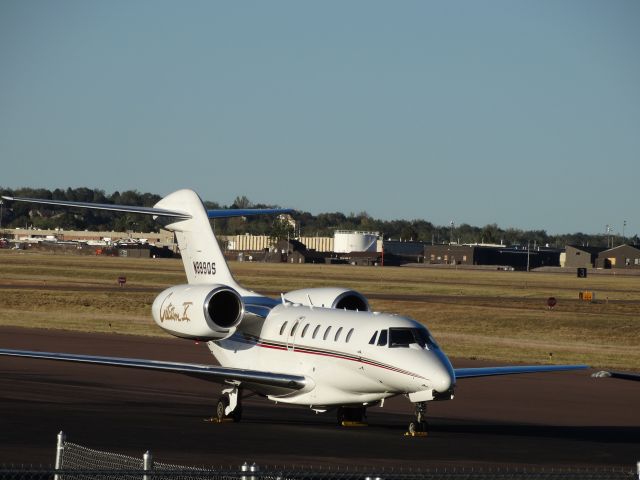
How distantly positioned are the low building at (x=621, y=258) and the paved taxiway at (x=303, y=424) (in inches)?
5519

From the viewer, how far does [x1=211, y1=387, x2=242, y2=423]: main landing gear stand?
24188mm

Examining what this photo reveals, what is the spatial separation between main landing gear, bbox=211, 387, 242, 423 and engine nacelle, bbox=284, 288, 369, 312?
294cm

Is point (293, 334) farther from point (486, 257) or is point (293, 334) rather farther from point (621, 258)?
point (486, 257)

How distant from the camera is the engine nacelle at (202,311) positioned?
2506 cm

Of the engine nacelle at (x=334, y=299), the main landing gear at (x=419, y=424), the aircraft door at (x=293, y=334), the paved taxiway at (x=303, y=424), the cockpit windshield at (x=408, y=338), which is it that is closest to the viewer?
the paved taxiway at (x=303, y=424)

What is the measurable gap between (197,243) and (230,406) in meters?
5.12

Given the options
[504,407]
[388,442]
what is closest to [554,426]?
[504,407]

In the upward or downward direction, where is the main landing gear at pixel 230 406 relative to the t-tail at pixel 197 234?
downward

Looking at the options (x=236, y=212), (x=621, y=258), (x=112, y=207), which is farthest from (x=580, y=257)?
(x=112, y=207)

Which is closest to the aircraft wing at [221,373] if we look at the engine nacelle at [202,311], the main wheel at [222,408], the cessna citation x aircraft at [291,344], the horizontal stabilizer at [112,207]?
the cessna citation x aircraft at [291,344]

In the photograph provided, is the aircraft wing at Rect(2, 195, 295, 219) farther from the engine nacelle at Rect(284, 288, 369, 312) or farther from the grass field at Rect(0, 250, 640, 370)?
the grass field at Rect(0, 250, 640, 370)

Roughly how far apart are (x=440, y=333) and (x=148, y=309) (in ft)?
55.4

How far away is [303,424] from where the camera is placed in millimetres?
24188

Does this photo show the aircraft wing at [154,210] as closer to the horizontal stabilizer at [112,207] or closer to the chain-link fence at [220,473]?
the horizontal stabilizer at [112,207]
